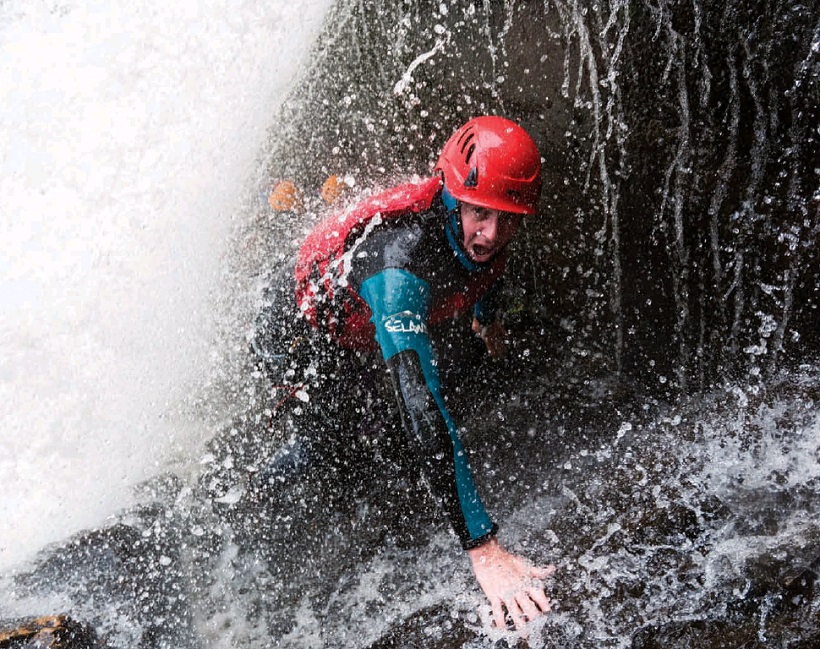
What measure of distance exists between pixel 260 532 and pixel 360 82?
2866 mm

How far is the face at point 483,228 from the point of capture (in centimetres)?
291

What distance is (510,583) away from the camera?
2414 mm

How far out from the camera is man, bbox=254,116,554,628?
2.52 metres

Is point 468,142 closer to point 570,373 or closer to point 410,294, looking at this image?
point 410,294

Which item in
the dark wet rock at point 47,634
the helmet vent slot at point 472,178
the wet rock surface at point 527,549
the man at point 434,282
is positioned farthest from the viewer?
the helmet vent slot at point 472,178

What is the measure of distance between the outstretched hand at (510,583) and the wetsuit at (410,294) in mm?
68

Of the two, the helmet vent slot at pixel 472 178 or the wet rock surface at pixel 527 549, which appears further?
A: the helmet vent slot at pixel 472 178

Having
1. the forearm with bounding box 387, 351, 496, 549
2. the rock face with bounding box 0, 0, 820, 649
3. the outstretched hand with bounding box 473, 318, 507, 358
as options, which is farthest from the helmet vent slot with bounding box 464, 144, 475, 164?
the outstretched hand with bounding box 473, 318, 507, 358

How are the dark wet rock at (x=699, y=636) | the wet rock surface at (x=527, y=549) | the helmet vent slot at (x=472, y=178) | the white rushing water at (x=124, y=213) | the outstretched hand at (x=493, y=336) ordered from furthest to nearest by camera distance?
the white rushing water at (x=124, y=213)
the outstretched hand at (x=493, y=336)
the helmet vent slot at (x=472, y=178)
the wet rock surface at (x=527, y=549)
the dark wet rock at (x=699, y=636)

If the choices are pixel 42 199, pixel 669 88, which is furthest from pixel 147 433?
pixel 669 88

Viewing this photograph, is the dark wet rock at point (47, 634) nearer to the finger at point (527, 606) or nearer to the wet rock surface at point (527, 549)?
the wet rock surface at point (527, 549)

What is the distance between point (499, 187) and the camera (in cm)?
284

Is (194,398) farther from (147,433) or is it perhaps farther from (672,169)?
(672,169)

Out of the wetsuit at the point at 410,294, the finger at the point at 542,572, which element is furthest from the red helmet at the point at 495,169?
the finger at the point at 542,572
